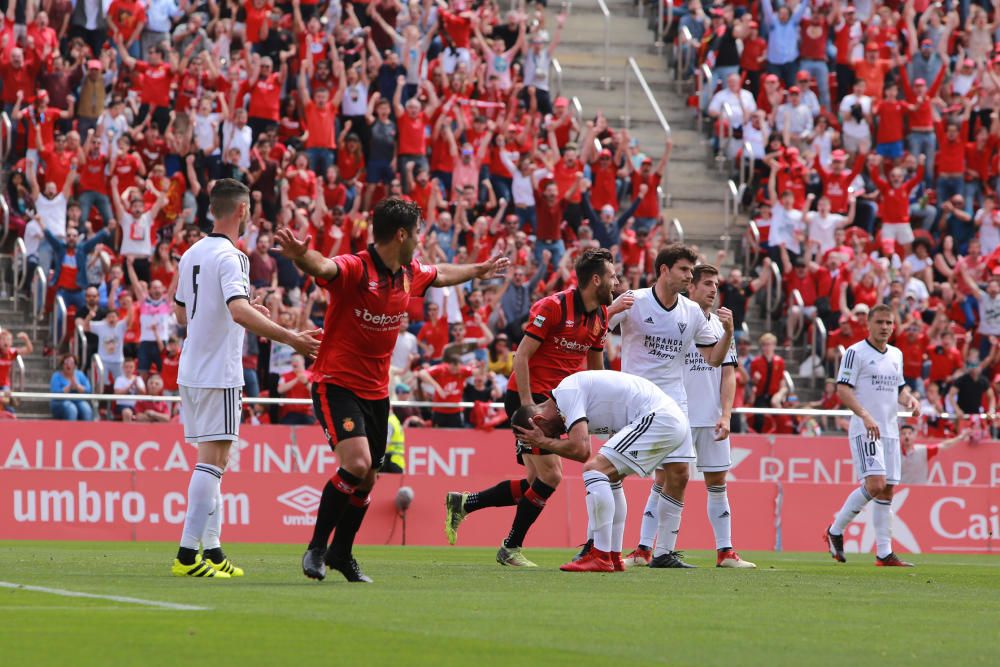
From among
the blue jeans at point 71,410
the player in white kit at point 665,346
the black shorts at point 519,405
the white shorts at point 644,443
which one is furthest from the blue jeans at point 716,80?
the white shorts at point 644,443

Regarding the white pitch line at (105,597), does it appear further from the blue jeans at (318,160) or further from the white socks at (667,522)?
the blue jeans at (318,160)

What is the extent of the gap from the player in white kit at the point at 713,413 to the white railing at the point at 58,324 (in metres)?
10.9

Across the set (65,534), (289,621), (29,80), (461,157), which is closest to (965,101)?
(461,157)

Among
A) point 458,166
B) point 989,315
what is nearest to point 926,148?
point 989,315

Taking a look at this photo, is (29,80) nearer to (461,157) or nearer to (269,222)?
(269,222)

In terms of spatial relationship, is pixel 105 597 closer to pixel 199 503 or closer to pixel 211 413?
pixel 199 503

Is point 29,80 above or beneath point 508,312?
above

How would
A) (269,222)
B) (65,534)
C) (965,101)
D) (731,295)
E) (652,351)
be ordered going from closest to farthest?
1. (652,351)
2. (65,534)
3. (269,222)
4. (731,295)
5. (965,101)

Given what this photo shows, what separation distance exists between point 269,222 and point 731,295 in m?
7.47

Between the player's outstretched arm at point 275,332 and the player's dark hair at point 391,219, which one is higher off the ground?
the player's dark hair at point 391,219

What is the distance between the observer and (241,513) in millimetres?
20703

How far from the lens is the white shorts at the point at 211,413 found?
11344 millimetres

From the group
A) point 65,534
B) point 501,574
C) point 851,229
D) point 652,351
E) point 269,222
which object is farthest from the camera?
point 851,229

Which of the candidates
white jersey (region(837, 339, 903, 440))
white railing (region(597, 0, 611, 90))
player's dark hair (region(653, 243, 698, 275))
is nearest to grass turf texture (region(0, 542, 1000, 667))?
player's dark hair (region(653, 243, 698, 275))
